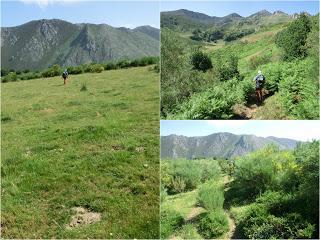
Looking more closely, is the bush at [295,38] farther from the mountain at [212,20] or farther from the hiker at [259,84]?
the hiker at [259,84]

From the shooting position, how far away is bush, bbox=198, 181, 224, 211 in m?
6.85

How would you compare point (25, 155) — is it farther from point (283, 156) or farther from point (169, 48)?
point (283, 156)

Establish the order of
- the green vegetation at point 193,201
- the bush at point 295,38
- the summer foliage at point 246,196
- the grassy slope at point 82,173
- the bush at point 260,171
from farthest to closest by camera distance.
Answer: the grassy slope at point 82,173
the bush at point 260,171
the green vegetation at point 193,201
the bush at point 295,38
the summer foliage at point 246,196

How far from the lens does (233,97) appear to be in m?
6.45

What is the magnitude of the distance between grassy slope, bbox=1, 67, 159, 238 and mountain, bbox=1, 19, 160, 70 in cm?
5162

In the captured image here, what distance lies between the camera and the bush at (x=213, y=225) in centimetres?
662

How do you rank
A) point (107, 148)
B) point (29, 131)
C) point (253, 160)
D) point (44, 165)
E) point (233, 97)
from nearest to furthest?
point (233, 97)
point (253, 160)
point (44, 165)
point (107, 148)
point (29, 131)

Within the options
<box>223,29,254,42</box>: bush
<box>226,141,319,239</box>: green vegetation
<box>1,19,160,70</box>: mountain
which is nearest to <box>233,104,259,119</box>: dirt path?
<box>226,141,319,239</box>: green vegetation

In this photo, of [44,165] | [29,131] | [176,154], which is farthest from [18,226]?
[29,131]

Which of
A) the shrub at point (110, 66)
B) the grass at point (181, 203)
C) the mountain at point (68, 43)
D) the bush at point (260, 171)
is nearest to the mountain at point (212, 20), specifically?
the bush at point (260, 171)

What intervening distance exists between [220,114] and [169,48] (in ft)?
3.86

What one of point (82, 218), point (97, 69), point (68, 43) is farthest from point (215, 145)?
point (68, 43)

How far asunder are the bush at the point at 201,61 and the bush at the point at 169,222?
2.08 m

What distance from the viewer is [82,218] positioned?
826 cm
